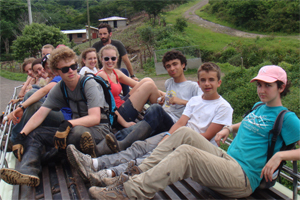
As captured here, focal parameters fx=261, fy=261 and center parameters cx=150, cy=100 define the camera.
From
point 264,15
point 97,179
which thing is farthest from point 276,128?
point 264,15

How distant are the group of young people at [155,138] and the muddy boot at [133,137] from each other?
1 cm

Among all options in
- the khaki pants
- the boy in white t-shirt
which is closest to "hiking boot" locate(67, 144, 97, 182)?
the khaki pants

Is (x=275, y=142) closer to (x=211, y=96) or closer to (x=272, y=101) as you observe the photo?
(x=272, y=101)

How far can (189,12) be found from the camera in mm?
43125

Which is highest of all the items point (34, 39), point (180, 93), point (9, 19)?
point (9, 19)

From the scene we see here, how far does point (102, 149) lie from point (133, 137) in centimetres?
43

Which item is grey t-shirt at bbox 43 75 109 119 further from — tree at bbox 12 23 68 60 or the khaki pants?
tree at bbox 12 23 68 60

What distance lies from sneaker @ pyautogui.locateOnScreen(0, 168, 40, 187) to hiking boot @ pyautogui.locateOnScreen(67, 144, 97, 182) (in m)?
0.41

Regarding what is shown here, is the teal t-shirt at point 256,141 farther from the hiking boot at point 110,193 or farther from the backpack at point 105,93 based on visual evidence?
the backpack at point 105,93

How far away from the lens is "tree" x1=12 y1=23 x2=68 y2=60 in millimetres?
22859

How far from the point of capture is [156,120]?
3234 millimetres

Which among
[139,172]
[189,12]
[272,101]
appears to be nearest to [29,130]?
[139,172]

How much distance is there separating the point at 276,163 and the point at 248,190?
0.42 m

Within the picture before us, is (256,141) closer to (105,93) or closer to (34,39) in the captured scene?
(105,93)
